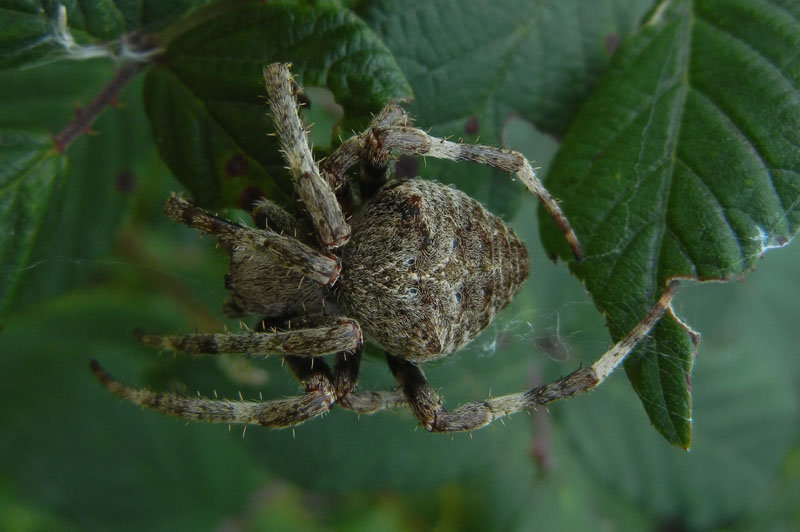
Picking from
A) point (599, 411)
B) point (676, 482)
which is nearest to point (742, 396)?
point (676, 482)

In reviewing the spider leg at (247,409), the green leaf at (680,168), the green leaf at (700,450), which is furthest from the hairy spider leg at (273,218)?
the green leaf at (700,450)

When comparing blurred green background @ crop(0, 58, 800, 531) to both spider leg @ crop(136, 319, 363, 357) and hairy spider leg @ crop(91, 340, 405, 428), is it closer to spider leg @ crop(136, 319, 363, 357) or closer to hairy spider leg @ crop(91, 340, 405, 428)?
hairy spider leg @ crop(91, 340, 405, 428)

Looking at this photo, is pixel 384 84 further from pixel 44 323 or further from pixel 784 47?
pixel 44 323

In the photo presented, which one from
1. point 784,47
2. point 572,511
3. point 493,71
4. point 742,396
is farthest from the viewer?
point 742,396

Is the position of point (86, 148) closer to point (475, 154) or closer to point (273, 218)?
point (273, 218)

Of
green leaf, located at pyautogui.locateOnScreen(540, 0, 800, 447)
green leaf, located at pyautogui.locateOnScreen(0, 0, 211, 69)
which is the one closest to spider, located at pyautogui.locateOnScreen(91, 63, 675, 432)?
green leaf, located at pyautogui.locateOnScreen(540, 0, 800, 447)

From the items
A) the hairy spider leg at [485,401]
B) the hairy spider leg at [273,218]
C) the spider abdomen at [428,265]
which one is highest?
the hairy spider leg at [273,218]

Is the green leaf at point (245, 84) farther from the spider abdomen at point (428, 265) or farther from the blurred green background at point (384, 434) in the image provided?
the blurred green background at point (384, 434)

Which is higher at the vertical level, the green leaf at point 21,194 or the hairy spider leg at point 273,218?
the green leaf at point 21,194
